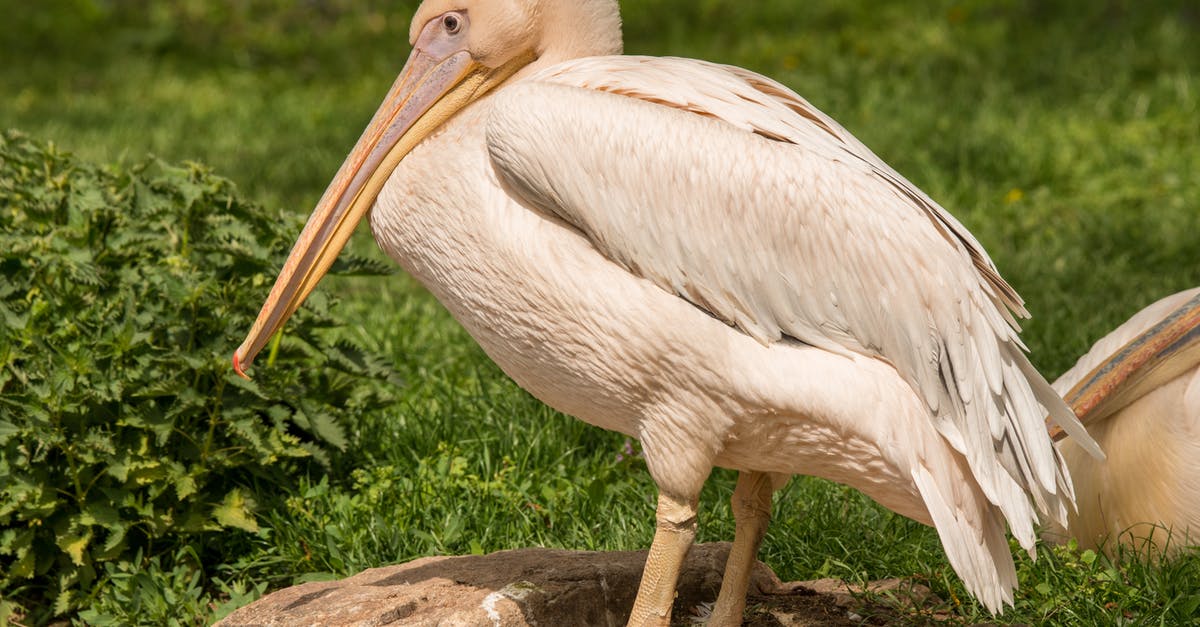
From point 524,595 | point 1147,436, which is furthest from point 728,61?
point 524,595

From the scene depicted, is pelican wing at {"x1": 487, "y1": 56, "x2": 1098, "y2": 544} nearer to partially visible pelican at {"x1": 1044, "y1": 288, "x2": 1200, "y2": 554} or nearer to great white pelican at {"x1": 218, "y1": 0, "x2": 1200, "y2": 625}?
great white pelican at {"x1": 218, "y1": 0, "x2": 1200, "y2": 625}

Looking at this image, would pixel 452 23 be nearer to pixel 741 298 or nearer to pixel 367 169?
pixel 367 169

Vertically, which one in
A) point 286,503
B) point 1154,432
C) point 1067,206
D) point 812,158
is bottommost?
point 286,503

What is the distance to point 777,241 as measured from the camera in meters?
2.68

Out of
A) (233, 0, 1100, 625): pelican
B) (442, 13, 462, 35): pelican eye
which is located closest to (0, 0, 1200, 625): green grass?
(233, 0, 1100, 625): pelican

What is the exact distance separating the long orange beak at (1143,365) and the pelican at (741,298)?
30.0 inches

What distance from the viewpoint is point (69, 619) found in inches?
144

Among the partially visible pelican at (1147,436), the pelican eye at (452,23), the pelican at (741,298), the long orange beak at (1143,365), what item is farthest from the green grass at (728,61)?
the pelican eye at (452,23)

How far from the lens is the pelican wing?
2.66 m

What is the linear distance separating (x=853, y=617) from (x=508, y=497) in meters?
1.04

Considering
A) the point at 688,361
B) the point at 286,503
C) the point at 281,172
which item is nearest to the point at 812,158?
the point at 688,361

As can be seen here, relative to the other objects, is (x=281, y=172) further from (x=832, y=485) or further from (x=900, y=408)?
(x=900, y=408)

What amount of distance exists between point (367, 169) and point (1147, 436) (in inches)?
81.7

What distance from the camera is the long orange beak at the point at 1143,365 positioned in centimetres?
346
